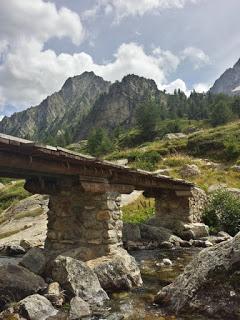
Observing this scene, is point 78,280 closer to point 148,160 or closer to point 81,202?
point 81,202

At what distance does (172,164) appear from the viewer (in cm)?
4909

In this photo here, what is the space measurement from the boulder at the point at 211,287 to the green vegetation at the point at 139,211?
20.3 meters

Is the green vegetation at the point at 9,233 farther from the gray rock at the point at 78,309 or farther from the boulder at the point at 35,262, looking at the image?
the gray rock at the point at 78,309

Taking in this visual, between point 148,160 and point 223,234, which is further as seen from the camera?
point 148,160

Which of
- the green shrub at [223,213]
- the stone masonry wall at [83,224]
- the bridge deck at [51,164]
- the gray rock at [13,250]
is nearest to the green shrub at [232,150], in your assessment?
the green shrub at [223,213]

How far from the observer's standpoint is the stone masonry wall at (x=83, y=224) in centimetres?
1356

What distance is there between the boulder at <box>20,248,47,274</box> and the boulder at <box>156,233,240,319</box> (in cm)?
476

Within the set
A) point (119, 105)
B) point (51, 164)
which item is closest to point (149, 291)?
point (51, 164)

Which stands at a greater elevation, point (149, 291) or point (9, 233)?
point (9, 233)

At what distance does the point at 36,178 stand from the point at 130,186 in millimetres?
4458

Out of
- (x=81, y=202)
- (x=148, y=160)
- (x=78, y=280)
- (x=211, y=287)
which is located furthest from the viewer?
(x=148, y=160)

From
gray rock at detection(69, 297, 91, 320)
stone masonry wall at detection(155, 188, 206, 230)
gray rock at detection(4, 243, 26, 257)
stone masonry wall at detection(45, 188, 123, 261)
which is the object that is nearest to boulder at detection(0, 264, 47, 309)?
gray rock at detection(69, 297, 91, 320)

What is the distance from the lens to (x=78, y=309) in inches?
341

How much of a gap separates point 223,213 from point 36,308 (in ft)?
68.8
